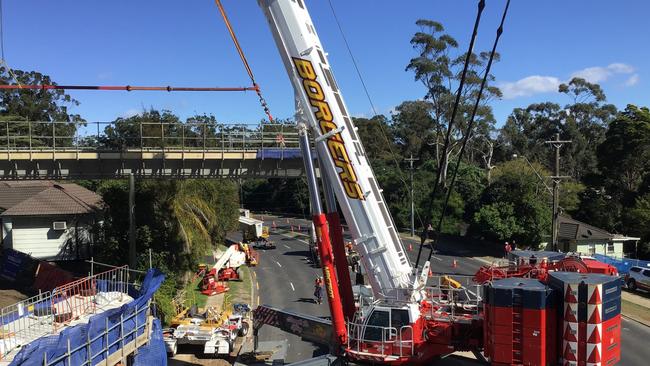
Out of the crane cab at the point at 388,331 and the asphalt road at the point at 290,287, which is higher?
the crane cab at the point at 388,331

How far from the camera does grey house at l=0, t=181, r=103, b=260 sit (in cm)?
3694

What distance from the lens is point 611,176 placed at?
52250 mm

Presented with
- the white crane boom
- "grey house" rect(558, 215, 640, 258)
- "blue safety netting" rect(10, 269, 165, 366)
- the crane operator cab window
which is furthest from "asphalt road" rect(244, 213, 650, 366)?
"grey house" rect(558, 215, 640, 258)

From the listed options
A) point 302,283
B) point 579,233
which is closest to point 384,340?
point 302,283

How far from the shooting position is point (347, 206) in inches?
509

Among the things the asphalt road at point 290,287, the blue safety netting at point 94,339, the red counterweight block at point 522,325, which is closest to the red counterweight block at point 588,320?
the red counterweight block at point 522,325

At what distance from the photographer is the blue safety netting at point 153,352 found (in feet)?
51.6

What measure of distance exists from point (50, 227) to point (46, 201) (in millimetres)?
2356

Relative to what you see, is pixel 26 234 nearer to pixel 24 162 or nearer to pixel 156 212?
pixel 24 162

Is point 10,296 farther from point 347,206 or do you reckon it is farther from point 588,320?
point 588,320

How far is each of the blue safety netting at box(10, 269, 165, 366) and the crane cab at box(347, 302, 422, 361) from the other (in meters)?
6.31

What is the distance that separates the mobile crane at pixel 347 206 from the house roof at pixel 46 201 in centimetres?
2567

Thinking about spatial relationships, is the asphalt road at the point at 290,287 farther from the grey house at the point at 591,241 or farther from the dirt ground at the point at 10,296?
the grey house at the point at 591,241

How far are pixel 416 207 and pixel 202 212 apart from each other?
35805 mm
